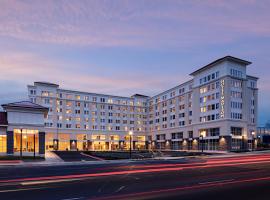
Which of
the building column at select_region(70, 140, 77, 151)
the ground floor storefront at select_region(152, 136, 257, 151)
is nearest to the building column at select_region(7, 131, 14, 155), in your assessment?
the ground floor storefront at select_region(152, 136, 257, 151)

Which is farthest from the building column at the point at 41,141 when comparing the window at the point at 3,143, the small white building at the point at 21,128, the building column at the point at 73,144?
the building column at the point at 73,144

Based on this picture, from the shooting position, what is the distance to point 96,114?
4791 inches

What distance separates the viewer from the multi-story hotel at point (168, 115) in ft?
252

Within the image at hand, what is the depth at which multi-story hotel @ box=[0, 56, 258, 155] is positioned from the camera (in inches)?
3027

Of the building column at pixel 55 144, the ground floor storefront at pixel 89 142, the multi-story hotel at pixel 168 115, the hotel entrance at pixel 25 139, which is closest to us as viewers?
the hotel entrance at pixel 25 139

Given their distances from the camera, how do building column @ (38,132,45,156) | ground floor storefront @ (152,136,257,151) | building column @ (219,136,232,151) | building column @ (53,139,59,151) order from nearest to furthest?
1. building column @ (38,132,45,156)
2. building column @ (219,136,232,151)
3. ground floor storefront @ (152,136,257,151)
4. building column @ (53,139,59,151)

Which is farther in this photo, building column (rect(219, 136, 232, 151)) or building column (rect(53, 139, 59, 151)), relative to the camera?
building column (rect(53, 139, 59, 151))

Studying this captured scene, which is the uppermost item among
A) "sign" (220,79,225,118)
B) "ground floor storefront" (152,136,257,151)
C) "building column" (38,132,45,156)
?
"sign" (220,79,225,118)

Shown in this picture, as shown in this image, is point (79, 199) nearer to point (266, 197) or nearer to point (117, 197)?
point (117, 197)

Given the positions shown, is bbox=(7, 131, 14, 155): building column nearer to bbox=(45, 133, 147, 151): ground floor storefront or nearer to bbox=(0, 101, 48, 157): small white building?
bbox=(0, 101, 48, 157): small white building

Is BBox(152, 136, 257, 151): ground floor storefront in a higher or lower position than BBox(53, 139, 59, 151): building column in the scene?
higher

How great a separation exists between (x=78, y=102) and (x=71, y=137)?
14.4 m

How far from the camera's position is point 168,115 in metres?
113

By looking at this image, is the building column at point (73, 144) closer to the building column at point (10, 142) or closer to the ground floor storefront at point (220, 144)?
the ground floor storefront at point (220, 144)
